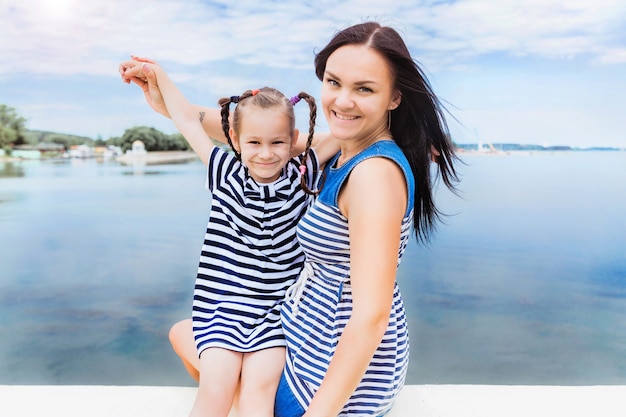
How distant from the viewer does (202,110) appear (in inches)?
81.0

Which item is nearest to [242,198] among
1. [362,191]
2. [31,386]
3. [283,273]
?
[283,273]

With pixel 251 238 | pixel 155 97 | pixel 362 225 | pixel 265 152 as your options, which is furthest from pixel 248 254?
pixel 155 97

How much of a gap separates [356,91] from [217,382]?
2.94 ft

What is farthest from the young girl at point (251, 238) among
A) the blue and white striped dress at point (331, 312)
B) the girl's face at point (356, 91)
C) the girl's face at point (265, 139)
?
the girl's face at point (356, 91)

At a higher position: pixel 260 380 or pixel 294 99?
pixel 294 99

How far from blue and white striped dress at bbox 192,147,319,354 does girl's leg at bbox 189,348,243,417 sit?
8 cm

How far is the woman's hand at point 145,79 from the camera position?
1.98 m

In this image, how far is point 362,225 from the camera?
4.33ft

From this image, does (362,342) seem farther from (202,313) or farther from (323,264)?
(202,313)

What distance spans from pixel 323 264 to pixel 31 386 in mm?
1328

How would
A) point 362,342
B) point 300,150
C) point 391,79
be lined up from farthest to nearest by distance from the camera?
point 300,150 → point 391,79 → point 362,342

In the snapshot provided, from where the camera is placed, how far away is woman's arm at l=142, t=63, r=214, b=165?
6.39 feet

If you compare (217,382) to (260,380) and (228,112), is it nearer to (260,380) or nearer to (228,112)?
(260,380)

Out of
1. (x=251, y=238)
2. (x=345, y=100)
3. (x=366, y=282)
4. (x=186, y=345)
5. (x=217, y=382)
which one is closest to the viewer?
(x=366, y=282)
